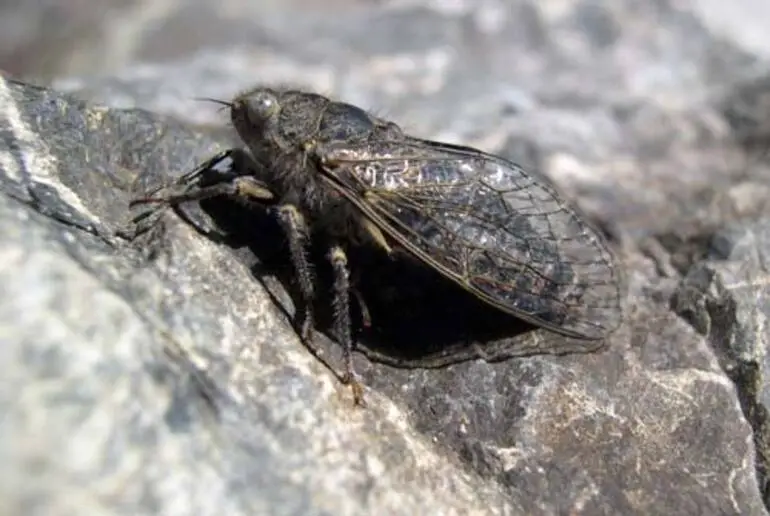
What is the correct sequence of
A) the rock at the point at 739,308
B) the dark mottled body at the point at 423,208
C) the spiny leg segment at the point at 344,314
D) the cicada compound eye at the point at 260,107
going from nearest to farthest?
1. the spiny leg segment at the point at 344,314
2. the rock at the point at 739,308
3. the dark mottled body at the point at 423,208
4. the cicada compound eye at the point at 260,107

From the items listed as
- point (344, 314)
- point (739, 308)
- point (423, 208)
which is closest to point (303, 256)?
point (344, 314)

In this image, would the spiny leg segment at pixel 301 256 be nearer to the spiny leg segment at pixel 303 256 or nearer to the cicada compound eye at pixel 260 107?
the spiny leg segment at pixel 303 256

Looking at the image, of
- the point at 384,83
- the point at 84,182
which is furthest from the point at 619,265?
the point at 384,83

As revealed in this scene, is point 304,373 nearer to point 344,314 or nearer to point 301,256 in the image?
point 344,314

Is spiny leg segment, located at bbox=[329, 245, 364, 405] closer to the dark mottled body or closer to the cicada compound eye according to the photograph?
the dark mottled body

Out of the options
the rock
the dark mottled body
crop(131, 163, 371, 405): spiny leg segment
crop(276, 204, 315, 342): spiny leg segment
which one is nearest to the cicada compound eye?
the dark mottled body

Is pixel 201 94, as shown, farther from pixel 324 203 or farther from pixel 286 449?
pixel 286 449

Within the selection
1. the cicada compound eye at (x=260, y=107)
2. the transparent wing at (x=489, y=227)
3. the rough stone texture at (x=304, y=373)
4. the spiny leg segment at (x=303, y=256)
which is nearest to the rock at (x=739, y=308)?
the rough stone texture at (x=304, y=373)
